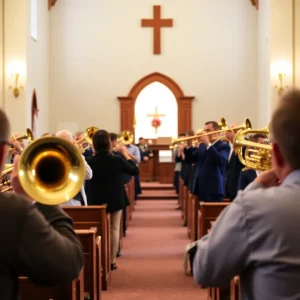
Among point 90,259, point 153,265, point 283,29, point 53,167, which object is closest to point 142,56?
point 283,29

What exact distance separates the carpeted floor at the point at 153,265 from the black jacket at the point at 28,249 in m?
4.99

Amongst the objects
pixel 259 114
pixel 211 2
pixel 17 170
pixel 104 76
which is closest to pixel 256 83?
pixel 259 114

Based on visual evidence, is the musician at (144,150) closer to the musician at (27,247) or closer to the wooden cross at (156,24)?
the wooden cross at (156,24)

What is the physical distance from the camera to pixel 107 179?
8070 millimetres

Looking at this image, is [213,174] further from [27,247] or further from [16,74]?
[16,74]

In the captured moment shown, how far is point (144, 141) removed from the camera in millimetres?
20312

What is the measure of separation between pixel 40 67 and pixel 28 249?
1789 cm

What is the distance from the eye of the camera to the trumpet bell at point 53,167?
8.98ft

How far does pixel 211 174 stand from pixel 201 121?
1254cm

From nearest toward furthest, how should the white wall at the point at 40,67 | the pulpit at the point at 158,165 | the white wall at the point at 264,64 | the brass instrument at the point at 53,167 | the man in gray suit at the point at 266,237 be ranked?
the man in gray suit at the point at 266,237 → the brass instrument at the point at 53,167 → the white wall at the point at 40,67 → the white wall at the point at 264,64 → the pulpit at the point at 158,165

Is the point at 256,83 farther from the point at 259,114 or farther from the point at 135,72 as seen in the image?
the point at 135,72

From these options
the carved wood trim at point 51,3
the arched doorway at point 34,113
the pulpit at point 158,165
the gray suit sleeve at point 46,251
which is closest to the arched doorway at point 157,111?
the pulpit at point 158,165

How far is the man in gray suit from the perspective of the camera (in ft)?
7.01

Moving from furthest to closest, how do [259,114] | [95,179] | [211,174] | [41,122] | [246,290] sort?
[259,114] < [41,122] < [211,174] < [95,179] < [246,290]
